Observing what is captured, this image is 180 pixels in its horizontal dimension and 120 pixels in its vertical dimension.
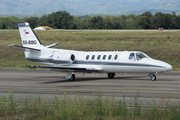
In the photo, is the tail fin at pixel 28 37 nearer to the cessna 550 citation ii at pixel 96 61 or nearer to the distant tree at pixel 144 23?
the cessna 550 citation ii at pixel 96 61

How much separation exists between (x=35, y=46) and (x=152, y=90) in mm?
13622

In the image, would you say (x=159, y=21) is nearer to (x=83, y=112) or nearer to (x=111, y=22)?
(x=111, y=22)

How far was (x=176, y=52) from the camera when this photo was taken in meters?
42.2

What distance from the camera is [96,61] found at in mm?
22891

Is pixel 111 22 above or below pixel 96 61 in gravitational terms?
above

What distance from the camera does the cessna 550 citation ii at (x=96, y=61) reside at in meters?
21.0

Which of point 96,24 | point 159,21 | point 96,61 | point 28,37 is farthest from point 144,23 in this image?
point 96,61

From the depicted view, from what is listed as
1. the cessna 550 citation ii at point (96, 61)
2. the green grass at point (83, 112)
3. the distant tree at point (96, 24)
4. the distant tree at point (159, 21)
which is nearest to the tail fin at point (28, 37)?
the cessna 550 citation ii at point (96, 61)

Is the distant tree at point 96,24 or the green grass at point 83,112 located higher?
the distant tree at point 96,24

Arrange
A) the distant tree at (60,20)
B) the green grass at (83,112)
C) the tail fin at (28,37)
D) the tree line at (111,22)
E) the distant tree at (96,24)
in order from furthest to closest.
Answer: the distant tree at (60,20)
the distant tree at (96,24)
the tree line at (111,22)
the tail fin at (28,37)
the green grass at (83,112)

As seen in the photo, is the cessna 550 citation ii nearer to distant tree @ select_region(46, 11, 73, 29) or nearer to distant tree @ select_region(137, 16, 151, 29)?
distant tree @ select_region(137, 16, 151, 29)

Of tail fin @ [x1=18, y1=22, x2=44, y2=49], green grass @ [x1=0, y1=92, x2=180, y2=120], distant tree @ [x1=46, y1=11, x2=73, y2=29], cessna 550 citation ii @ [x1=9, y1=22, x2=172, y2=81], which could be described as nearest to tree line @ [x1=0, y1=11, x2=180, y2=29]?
distant tree @ [x1=46, y1=11, x2=73, y2=29]

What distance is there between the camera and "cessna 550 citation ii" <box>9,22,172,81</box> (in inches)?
826

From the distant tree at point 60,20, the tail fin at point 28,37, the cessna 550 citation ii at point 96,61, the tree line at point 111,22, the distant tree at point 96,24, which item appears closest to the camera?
the cessna 550 citation ii at point 96,61
